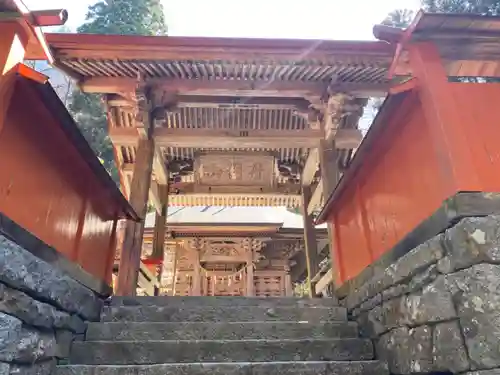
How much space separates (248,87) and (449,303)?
14.7ft

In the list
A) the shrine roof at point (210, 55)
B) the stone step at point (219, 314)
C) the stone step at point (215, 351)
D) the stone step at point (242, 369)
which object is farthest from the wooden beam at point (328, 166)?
the stone step at point (242, 369)

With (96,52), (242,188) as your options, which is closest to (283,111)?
(242,188)

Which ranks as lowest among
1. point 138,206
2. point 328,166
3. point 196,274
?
point 138,206

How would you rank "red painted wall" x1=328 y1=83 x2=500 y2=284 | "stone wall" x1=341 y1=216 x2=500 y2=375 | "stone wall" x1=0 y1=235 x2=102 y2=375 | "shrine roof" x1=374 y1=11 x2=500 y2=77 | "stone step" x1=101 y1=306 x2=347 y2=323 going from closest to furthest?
"stone wall" x1=341 y1=216 x2=500 y2=375 < "stone wall" x1=0 y1=235 x2=102 y2=375 < "red painted wall" x1=328 y1=83 x2=500 y2=284 < "shrine roof" x1=374 y1=11 x2=500 y2=77 < "stone step" x1=101 y1=306 x2=347 y2=323

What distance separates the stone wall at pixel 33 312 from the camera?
2021 mm

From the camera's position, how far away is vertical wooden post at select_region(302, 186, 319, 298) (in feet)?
26.4

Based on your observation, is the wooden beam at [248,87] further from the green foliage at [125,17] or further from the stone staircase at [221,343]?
the green foliage at [125,17]

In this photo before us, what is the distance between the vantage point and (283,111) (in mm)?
7090

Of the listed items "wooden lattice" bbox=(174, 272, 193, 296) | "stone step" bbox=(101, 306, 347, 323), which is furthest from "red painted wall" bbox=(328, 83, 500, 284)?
"wooden lattice" bbox=(174, 272, 193, 296)

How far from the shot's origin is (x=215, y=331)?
130 inches

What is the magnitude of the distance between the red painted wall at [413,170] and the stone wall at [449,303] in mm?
293

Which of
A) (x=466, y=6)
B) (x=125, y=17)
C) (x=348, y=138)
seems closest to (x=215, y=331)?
(x=348, y=138)

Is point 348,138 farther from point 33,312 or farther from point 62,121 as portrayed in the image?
point 33,312

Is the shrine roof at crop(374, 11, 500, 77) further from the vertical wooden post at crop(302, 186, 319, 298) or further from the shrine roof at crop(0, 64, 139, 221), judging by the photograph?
the vertical wooden post at crop(302, 186, 319, 298)
